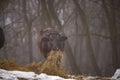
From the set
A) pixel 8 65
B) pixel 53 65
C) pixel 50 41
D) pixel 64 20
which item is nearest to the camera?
pixel 8 65

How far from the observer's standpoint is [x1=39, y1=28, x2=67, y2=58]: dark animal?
3.47 metres

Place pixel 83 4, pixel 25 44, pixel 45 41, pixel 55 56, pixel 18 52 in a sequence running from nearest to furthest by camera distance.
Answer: pixel 55 56, pixel 45 41, pixel 83 4, pixel 25 44, pixel 18 52

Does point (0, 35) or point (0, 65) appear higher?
point (0, 35)

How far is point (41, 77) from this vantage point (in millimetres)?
2664

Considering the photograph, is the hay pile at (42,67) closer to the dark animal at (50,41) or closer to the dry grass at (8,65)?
the dry grass at (8,65)

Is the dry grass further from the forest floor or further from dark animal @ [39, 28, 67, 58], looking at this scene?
dark animal @ [39, 28, 67, 58]

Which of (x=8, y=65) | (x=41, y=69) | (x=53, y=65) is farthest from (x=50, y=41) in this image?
(x=8, y=65)

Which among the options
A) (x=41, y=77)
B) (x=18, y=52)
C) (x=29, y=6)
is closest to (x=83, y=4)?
(x=29, y=6)

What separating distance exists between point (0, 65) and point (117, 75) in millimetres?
1062

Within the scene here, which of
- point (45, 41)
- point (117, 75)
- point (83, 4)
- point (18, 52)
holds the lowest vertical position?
point (18, 52)

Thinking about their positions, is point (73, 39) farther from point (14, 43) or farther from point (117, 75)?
point (117, 75)

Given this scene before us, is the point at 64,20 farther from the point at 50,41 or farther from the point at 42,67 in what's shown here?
the point at 42,67

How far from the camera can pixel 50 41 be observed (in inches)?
137

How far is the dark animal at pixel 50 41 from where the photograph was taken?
3469 mm
